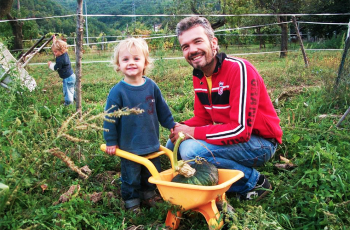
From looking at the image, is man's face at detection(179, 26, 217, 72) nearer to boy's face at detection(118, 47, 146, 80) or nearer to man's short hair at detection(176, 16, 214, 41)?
man's short hair at detection(176, 16, 214, 41)

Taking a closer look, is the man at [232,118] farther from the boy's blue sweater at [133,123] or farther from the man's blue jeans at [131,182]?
the man's blue jeans at [131,182]

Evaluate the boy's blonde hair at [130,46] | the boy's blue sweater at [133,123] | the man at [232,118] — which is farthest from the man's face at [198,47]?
the boy's blue sweater at [133,123]

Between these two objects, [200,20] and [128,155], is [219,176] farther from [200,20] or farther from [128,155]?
[200,20]

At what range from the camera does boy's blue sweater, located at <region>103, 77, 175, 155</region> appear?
7.89 ft

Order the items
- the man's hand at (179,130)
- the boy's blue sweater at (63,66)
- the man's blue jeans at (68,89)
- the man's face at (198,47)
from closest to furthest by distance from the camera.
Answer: the man's face at (198,47) < the man's hand at (179,130) < the man's blue jeans at (68,89) < the boy's blue sweater at (63,66)

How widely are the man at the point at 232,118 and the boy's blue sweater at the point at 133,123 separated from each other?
0.28 meters

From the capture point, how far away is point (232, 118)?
2.34m

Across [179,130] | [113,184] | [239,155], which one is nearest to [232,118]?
[239,155]

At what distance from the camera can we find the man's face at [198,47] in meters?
2.46

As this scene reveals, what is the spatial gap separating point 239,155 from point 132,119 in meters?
0.94

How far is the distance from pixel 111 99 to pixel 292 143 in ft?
6.29

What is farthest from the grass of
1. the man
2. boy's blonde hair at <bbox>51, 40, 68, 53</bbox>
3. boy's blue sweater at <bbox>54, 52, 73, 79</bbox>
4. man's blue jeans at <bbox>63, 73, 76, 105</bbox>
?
boy's blonde hair at <bbox>51, 40, 68, 53</bbox>

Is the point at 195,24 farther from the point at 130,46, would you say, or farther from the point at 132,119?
the point at 132,119

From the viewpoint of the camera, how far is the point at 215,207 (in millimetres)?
2004
